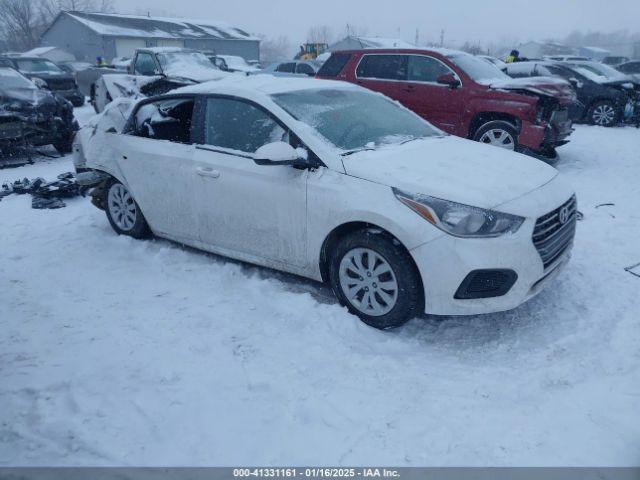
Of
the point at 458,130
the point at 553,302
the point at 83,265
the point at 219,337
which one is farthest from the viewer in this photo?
the point at 458,130

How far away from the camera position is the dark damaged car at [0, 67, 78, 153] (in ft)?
27.7

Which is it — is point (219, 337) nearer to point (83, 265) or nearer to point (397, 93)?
point (83, 265)

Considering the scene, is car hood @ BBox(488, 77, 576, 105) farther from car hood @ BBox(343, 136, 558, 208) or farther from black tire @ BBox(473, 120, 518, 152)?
car hood @ BBox(343, 136, 558, 208)

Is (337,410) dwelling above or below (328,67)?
below

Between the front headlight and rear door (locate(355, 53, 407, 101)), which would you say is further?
rear door (locate(355, 53, 407, 101))

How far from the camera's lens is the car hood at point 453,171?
3293 mm

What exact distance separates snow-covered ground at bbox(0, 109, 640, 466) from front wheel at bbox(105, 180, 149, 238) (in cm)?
52

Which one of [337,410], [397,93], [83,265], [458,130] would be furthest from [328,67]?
[337,410]

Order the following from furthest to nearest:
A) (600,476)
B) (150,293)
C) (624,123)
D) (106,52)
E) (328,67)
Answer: (106,52), (624,123), (328,67), (150,293), (600,476)

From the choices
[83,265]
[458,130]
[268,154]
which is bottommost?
[83,265]

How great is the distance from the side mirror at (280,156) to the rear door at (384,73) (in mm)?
5471

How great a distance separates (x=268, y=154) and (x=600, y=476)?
2728 mm

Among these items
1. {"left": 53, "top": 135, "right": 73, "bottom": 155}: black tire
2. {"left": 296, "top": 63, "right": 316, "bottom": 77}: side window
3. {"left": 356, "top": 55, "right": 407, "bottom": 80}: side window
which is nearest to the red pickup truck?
{"left": 356, "top": 55, "right": 407, "bottom": 80}: side window

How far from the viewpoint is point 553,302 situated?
3926 millimetres
